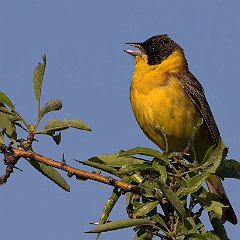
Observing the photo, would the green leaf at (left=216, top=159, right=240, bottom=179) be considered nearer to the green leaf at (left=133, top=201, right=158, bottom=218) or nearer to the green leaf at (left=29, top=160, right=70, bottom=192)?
the green leaf at (left=133, top=201, right=158, bottom=218)

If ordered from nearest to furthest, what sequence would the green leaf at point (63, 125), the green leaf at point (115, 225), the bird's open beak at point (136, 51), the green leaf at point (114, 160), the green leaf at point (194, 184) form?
the green leaf at point (115, 225) < the green leaf at point (63, 125) < the green leaf at point (194, 184) < the green leaf at point (114, 160) < the bird's open beak at point (136, 51)

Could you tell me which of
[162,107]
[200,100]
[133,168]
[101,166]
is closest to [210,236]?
[133,168]

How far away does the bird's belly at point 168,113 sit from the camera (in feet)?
20.3

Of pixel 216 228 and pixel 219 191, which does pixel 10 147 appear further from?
pixel 219 191

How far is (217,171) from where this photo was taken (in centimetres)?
322

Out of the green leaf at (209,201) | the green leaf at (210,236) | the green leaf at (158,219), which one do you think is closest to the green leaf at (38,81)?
the green leaf at (158,219)

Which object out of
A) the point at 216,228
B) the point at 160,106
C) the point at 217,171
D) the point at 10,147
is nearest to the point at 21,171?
→ the point at 10,147

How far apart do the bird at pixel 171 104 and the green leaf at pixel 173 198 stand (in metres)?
2.86

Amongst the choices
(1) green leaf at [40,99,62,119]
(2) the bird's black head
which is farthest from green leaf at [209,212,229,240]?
(2) the bird's black head

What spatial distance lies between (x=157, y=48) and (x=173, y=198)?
15.0 ft

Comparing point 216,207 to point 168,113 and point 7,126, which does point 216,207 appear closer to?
point 7,126

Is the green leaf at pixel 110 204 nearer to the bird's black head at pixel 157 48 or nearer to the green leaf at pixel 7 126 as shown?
the green leaf at pixel 7 126

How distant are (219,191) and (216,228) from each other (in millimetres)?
3110

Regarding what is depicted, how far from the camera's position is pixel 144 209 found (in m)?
3.19
